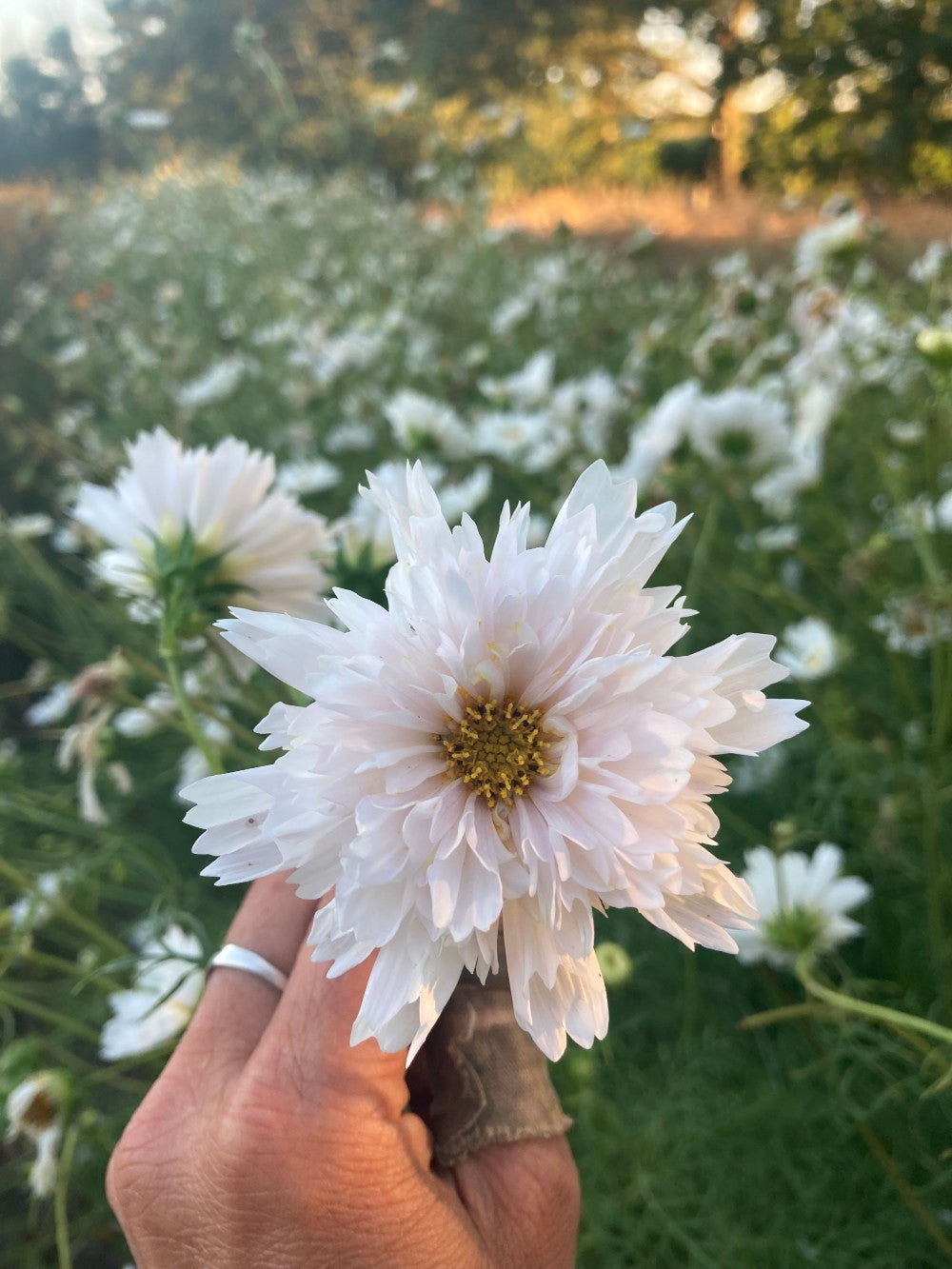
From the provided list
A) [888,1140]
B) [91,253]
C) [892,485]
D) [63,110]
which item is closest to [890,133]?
[91,253]

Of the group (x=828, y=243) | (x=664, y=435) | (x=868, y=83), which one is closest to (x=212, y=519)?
(x=664, y=435)

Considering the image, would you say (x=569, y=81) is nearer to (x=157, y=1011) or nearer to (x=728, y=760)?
(x=728, y=760)

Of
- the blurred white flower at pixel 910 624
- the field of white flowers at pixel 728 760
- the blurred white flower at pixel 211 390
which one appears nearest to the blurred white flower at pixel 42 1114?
the field of white flowers at pixel 728 760

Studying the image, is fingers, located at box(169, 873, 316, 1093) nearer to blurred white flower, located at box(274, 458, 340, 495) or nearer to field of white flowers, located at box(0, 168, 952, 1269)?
field of white flowers, located at box(0, 168, 952, 1269)

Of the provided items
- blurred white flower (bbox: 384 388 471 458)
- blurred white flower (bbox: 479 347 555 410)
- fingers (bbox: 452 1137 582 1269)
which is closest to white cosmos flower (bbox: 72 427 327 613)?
fingers (bbox: 452 1137 582 1269)

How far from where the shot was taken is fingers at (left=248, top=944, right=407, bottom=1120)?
1.64ft

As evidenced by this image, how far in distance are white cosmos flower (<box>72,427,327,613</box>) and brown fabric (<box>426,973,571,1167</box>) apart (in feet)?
1.07

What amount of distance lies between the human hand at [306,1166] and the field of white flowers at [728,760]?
0.07m

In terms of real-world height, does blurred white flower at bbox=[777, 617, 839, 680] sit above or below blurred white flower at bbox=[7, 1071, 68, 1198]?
above

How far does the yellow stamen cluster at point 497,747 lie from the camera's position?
1.51 ft

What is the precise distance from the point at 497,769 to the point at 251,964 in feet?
0.79

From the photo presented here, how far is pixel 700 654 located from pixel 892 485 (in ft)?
2.43

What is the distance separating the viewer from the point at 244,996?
57 cm

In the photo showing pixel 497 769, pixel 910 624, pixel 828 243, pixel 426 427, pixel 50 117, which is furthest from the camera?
pixel 50 117
